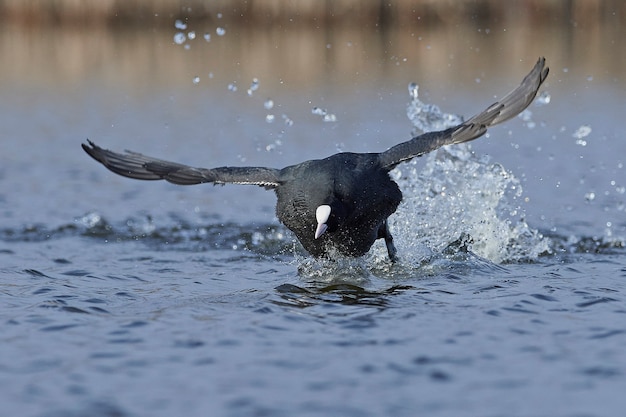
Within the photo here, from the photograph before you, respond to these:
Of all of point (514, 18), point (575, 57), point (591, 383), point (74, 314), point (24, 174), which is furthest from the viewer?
point (514, 18)

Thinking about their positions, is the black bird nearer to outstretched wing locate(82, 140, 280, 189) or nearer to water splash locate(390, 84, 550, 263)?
outstretched wing locate(82, 140, 280, 189)

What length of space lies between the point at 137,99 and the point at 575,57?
7.79 metres

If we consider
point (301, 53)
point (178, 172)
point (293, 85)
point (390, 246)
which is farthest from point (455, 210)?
point (301, 53)

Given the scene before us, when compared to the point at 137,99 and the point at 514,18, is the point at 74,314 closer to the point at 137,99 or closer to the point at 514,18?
the point at 137,99

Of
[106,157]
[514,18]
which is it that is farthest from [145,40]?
[106,157]

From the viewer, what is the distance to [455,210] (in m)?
8.36

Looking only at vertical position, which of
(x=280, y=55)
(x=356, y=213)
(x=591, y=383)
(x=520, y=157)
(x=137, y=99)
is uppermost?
(x=280, y=55)

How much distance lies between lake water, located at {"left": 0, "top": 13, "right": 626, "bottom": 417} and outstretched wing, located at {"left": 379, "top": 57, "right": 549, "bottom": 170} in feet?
A: 2.65

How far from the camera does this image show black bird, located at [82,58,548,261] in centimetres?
643

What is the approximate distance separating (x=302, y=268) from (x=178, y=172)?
43.1 inches

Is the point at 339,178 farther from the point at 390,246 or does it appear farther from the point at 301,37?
the point at 301,37

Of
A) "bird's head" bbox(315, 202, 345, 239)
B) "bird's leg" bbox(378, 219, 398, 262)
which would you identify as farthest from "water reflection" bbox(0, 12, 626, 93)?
"bird's head" bbox(315, 202, 345, 239)

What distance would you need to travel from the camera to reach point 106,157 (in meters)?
6.55

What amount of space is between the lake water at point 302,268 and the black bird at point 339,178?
1.20 feet
